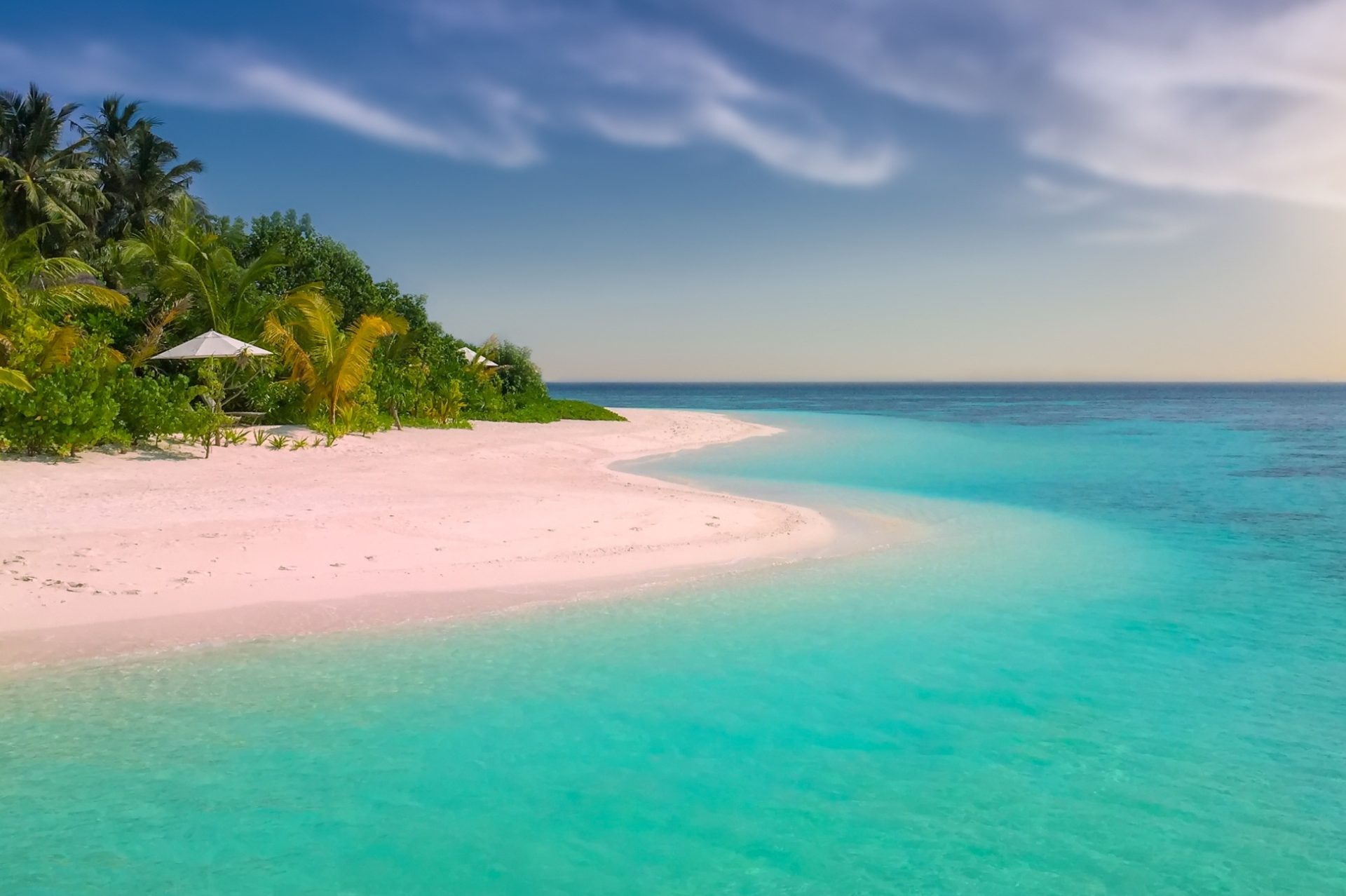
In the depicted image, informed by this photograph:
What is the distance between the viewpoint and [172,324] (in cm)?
2178

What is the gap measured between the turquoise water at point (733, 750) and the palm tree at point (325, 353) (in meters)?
14.8

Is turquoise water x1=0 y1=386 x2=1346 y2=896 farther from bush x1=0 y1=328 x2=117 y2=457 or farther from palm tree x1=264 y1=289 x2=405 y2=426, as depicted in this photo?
palm tree x1=264 y1=289 x2=405 y2=426

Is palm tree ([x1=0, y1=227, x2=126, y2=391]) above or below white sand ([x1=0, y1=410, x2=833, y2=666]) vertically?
above

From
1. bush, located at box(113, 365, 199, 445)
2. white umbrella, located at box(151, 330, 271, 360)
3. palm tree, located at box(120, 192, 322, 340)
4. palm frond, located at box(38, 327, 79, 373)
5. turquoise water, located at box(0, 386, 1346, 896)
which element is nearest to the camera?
turquoise water, located at box(0, 386, 1346, 896)

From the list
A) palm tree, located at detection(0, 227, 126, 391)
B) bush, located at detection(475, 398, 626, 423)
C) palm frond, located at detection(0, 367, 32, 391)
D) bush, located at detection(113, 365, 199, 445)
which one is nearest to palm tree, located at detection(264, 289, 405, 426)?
palm tree, located at detection(0, 227, 126, 391)

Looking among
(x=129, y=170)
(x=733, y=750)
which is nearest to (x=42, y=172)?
(x=129, y=170)

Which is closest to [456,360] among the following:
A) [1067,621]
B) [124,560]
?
[124,560]

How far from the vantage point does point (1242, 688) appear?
25.8 ft

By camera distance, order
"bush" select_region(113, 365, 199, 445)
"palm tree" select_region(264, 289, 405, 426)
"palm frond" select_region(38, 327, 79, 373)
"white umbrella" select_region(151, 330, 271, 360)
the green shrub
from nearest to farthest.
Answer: "palm frond" select_region(38, 327, 79, 373) < "bush" select_region(113, 365, 199, 445) < "white umbrella" select_region(151, 330, 271, 360) < "palm tree" select_region(264, 289, 405, 426) < the green shrub

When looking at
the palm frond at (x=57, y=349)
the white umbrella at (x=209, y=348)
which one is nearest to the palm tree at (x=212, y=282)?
the white umbrella at (x=209, y=348)

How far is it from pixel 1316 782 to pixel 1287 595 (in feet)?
21.3

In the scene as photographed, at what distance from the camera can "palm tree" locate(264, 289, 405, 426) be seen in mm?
21755

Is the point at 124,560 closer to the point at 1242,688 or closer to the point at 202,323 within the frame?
the point at 1242,688

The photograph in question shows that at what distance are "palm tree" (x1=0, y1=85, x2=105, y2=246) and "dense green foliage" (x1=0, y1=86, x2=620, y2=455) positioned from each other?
0.08 metres
